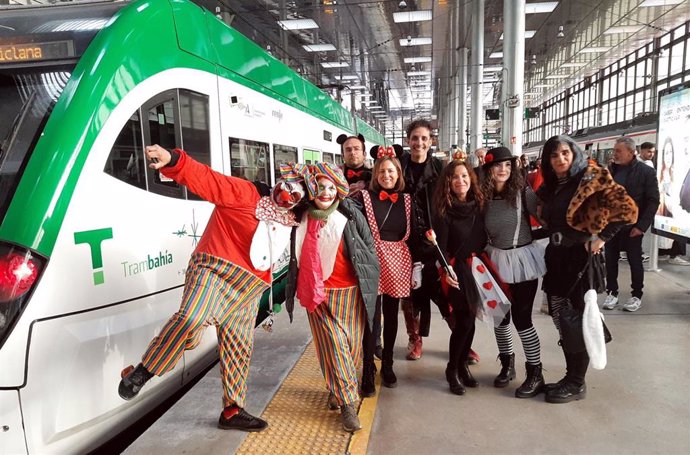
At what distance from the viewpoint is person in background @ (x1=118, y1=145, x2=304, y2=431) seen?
2400 mm

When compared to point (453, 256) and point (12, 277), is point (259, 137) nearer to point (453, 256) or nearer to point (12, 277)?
point (453, 256)

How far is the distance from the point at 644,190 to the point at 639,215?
253 mm

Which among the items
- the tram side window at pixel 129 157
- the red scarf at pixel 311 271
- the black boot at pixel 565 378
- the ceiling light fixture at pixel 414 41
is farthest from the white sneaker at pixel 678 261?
the ceiling light fixture at pixel 414 41

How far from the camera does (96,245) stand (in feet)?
8.21

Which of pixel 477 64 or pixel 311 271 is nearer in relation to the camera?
pixel 311 271

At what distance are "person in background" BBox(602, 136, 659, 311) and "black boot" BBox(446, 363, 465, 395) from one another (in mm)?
2562

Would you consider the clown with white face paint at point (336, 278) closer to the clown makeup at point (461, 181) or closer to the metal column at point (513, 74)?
the clown makeup at point (461, 181)

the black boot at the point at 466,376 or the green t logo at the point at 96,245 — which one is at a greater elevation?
the green t logo at the point at 96,245

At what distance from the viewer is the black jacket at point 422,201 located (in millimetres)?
3320

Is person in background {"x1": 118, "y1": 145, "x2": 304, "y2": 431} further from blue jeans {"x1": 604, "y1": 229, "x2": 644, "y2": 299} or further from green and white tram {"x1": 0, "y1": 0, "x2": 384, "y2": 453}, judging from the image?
blue jeans {"x1": 604, "y1": 229, "x2": 644, "y2": 299}

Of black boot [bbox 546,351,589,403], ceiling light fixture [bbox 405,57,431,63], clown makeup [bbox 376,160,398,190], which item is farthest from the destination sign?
ceiling light fixture [bbox 405,57,431,63]

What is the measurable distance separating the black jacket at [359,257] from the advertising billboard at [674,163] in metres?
3.87

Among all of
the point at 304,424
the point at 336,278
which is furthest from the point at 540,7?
the point at 304,424

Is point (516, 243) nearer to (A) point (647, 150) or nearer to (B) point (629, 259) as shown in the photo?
(B) point (629, 259)
